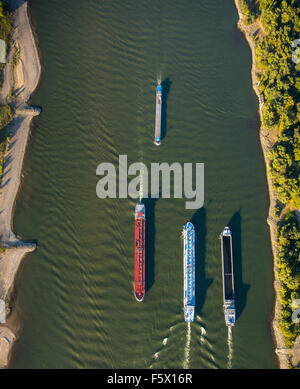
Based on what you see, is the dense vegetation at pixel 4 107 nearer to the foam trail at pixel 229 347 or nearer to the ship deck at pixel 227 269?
the ship deck at pixel 227 269

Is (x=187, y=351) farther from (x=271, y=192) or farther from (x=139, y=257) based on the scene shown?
(x=271, y=192)

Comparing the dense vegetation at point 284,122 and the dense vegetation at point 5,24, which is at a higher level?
the dense vegetation at point 5,24

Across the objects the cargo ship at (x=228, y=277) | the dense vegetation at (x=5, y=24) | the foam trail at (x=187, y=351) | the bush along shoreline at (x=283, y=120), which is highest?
the dense vegetation at (x=5, y=24)

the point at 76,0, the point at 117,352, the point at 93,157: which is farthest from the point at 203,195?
the point at 76,0

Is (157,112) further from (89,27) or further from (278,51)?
(278,51)

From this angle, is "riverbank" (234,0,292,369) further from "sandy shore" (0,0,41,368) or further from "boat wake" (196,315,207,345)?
"sandy shore" (0,0,41,368)

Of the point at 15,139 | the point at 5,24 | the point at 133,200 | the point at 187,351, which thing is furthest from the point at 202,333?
the point at 5,24

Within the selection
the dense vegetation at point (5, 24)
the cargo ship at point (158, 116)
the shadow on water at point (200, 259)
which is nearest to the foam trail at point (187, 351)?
the shadow on water at point (200, 259)
